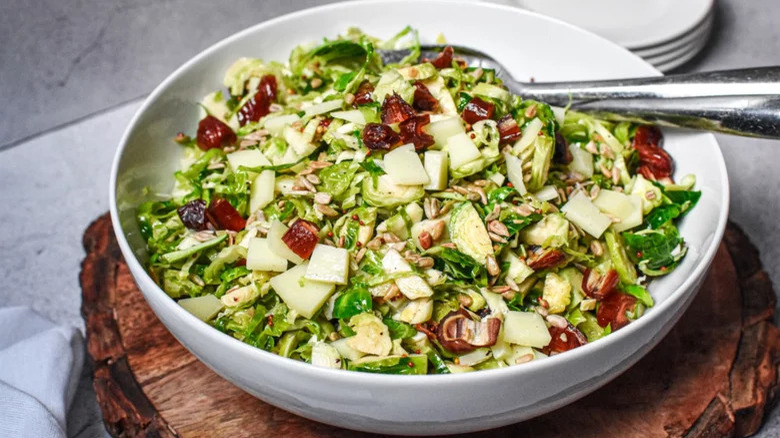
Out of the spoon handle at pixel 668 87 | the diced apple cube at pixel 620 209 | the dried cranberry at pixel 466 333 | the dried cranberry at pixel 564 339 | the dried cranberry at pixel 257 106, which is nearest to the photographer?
the dried cranberry at pixel 466 333

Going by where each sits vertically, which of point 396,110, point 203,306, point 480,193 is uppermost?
A: point 396,110

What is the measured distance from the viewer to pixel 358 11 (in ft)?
11.3

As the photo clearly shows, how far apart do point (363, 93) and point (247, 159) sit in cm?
49

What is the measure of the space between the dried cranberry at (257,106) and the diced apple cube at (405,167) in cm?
81

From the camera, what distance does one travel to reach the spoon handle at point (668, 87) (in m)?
2.62

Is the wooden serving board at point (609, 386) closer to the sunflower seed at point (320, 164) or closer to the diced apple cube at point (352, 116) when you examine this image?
the sunflower seed at point (320, 164)

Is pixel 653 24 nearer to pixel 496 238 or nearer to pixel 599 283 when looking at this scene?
pixel 599 283

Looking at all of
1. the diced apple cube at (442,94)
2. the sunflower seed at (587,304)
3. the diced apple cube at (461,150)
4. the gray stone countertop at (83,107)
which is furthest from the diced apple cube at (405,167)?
the gray stone countertop at (83,107)

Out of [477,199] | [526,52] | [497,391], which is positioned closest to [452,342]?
[497,391]

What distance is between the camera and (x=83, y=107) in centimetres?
505

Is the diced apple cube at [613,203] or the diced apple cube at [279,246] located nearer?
the diced apple cube at [279,246]

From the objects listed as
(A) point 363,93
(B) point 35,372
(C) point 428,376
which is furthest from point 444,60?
(B) point 35,372

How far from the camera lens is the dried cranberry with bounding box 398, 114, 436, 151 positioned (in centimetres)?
256

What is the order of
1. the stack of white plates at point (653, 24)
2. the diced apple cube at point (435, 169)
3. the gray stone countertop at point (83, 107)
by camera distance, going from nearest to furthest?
the diced apple cube at point (435, 169) < the gray stone countertop at point (83, 107) < the stack of white plates at point (653, 24)
